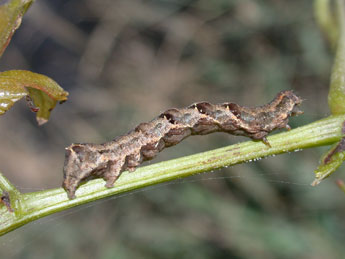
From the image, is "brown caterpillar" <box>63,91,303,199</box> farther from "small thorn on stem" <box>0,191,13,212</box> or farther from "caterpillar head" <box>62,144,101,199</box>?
"small thorn on stem" <box>0,191,13,212</box>

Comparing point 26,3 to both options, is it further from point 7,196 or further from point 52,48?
point 52,48

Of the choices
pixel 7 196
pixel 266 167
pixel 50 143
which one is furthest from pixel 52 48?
pixel 7 196

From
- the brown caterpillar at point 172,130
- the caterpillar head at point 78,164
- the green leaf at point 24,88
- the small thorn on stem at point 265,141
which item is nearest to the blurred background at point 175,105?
the brown caterpillar at point 172,130

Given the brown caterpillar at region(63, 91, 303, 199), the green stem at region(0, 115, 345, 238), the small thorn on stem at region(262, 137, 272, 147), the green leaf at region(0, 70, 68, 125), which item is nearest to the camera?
the green leaf at region(0, 70, 68, 125)

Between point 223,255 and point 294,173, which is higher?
point 294,173

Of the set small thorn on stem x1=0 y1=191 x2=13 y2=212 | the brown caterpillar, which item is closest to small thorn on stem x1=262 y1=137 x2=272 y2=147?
the brown caterpillar

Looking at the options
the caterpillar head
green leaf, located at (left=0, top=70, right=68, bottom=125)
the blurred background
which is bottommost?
the caterpillar head

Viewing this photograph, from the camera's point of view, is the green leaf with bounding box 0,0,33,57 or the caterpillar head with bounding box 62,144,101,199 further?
the caterpillar head with bounding box 62,144,101,199

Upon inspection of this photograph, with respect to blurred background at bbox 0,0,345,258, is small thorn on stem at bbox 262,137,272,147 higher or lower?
lower
